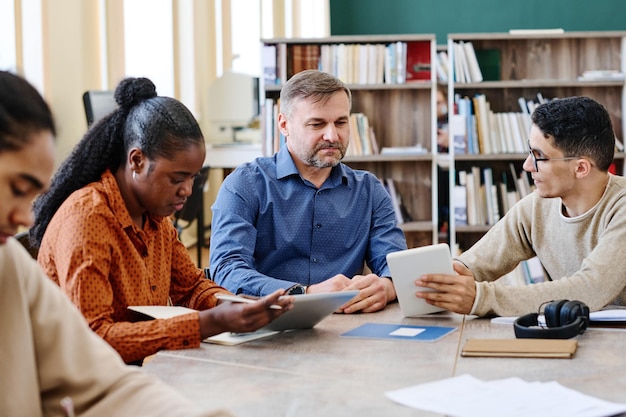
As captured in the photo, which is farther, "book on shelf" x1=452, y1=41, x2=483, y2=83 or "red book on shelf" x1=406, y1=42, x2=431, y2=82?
"book on shelf" x1=452, y1=41, x2=483, y2=83

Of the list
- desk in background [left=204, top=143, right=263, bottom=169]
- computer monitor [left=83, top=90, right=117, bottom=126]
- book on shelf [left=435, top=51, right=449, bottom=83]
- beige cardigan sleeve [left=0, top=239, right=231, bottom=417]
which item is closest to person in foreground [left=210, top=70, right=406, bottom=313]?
beige cardigan sleeve [left=0, top=239, right=231, bottom=417]

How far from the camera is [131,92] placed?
207 centimetres

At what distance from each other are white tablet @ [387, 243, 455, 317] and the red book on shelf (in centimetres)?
320

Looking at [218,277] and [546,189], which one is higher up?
[546,189]

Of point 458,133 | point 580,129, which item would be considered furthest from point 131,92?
point 458,133

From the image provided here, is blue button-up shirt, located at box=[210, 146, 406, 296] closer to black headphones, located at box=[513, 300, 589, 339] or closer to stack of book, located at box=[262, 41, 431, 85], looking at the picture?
black headphones, located at box=[513, 300, 589, 339]

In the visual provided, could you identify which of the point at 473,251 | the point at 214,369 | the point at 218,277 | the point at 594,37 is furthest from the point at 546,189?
the point at 594,37

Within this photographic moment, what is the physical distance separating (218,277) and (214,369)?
955 mm

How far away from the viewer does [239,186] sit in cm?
280

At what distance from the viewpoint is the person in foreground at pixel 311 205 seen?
9.20 ft

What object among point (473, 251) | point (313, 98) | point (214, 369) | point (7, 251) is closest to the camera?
point (7, 251)

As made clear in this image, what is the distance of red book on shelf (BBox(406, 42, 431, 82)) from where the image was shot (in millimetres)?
5211

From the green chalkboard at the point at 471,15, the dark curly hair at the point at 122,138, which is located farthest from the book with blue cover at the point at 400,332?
the green chalkboard at the point at 471,15

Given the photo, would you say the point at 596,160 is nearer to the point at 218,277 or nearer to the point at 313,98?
the point at 313,98
